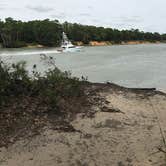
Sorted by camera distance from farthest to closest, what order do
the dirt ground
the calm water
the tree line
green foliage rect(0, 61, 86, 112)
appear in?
the tree line, the calm water, green foliage rect(0, 61, 86, 112), the dirt ground

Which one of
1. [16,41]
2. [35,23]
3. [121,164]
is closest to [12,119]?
[121,164]

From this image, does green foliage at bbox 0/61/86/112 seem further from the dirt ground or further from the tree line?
the tree line

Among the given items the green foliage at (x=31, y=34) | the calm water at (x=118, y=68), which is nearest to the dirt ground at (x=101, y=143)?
the calm water at (x=118, y=68)

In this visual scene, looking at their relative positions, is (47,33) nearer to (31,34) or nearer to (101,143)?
(31,34)

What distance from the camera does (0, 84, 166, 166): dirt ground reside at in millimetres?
6547

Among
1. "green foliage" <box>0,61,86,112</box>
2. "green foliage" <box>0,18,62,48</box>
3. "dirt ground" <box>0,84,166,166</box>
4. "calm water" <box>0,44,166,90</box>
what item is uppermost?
"green foliage" <box>0,18,62,48</box>

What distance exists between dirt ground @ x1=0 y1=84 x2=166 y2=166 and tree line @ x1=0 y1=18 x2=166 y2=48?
79767 mm

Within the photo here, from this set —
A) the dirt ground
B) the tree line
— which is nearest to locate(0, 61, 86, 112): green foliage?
the dirt ground

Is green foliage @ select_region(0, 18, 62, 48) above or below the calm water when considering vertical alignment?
above

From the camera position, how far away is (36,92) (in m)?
9.66

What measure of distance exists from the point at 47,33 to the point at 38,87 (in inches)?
3271

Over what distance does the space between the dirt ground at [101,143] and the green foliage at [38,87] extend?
850 millimetres

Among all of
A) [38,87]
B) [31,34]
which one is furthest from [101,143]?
[31,34]

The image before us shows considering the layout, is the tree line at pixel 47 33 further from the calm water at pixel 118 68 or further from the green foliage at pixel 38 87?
the green foliage at pixel 38 87
